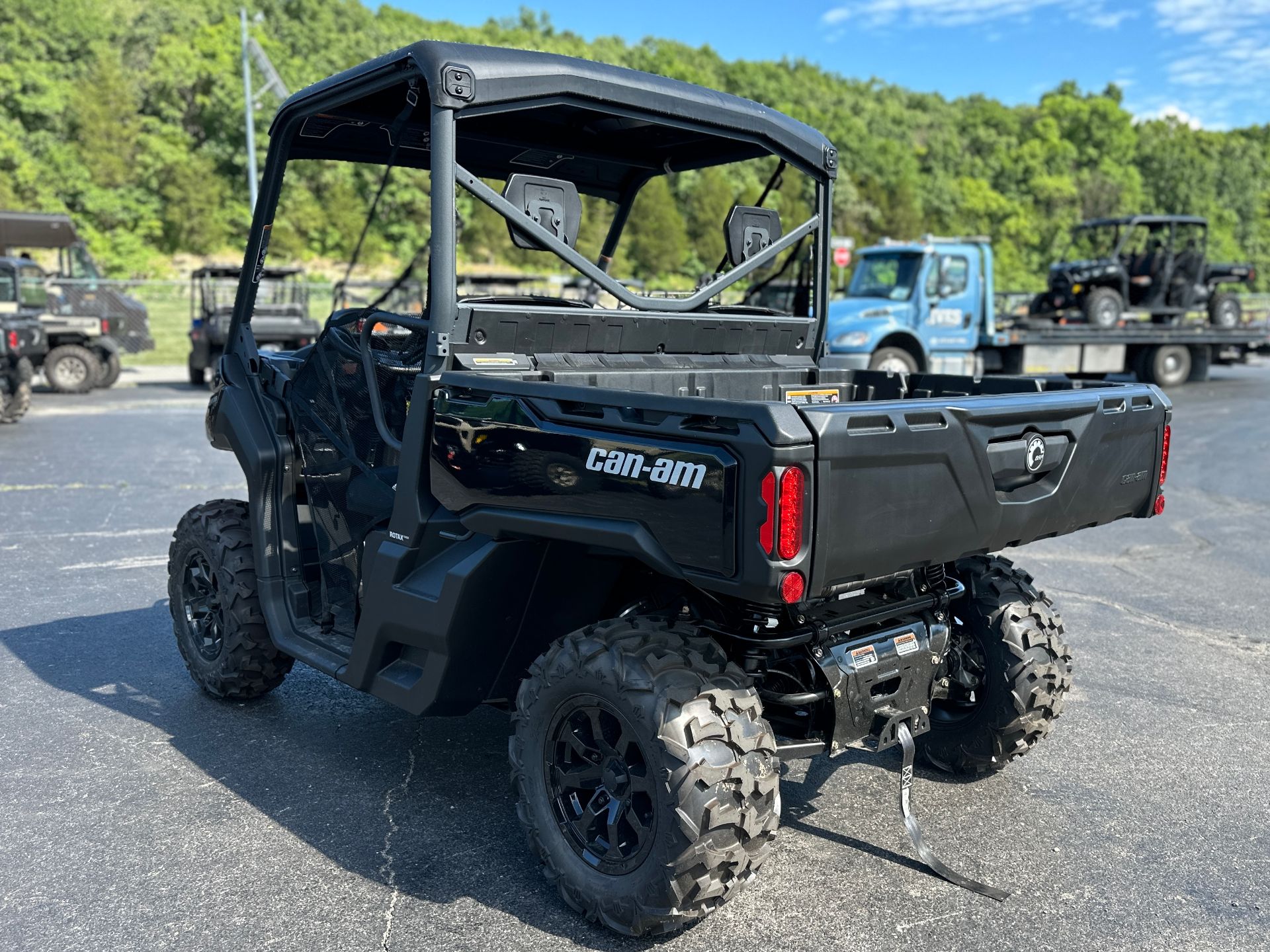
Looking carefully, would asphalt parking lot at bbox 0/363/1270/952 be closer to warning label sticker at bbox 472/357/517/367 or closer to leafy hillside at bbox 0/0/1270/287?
warning label sticker at bbox 472/357/517/367

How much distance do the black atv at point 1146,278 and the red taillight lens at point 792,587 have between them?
64.2 feet

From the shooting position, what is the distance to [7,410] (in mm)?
14086

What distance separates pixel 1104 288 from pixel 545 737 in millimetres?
19986

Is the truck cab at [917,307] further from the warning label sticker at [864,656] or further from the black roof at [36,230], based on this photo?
the black roof at [36,230]

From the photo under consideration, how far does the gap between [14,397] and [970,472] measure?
567 inches

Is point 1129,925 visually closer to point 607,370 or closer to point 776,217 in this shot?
point 607,370

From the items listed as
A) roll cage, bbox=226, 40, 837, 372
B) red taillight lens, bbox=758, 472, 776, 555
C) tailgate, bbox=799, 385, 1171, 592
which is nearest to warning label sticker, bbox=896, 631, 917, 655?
tailgate, bbox=799, 385, 1171, 592

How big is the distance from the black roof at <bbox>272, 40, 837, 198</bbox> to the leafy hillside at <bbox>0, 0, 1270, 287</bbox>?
389 inches

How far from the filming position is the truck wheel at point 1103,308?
66.2ft

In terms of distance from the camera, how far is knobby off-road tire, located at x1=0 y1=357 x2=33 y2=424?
1405 centimetres

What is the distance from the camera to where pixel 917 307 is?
1661 centimetres

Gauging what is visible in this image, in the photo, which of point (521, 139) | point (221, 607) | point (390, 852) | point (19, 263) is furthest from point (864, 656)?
point (19, 263)

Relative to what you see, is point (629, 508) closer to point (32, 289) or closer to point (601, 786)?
point (601, 786)

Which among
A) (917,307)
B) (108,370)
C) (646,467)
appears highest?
(917,307)
